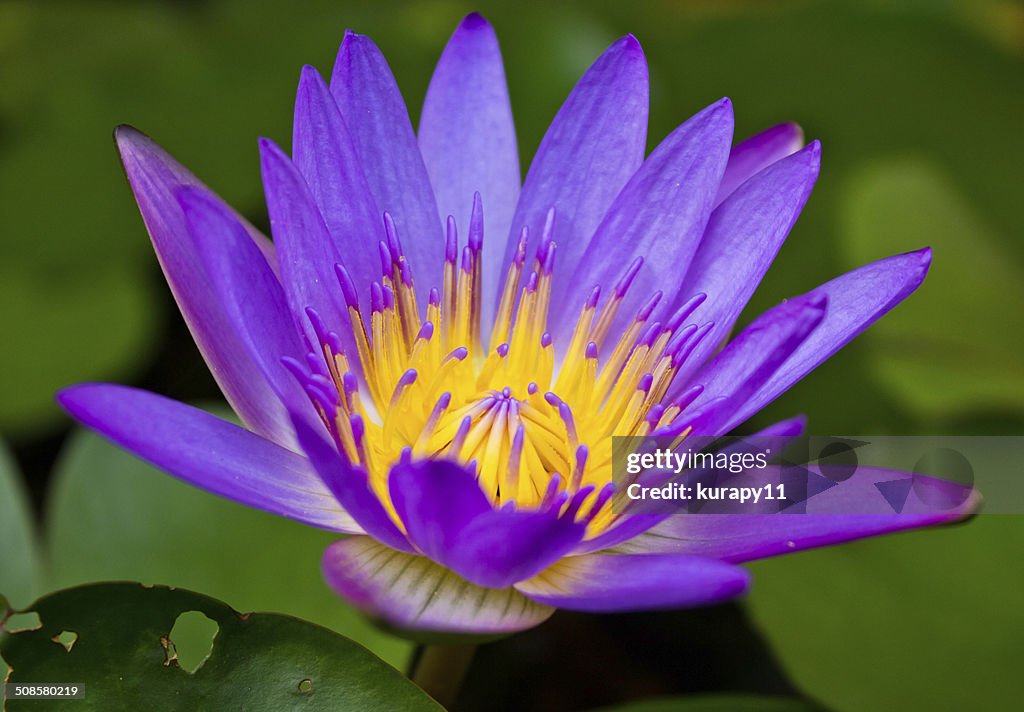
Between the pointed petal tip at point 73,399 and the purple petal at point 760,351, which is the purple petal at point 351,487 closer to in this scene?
the pointed petal tip at point 73,399

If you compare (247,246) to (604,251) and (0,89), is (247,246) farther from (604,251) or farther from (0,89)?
(0,89)

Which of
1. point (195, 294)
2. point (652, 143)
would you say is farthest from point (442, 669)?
point (652, 143)

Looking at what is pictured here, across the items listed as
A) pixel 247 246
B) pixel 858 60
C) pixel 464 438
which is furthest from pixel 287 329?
pixel 858 60

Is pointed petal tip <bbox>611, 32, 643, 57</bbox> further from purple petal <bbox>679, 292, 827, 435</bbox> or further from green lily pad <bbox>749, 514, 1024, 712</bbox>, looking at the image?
green lily pad <bbox>749, 514, 1024, 712</bbox>

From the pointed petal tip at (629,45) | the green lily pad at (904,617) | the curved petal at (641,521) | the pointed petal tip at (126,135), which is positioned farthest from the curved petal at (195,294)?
the green lily pad at (904,617)

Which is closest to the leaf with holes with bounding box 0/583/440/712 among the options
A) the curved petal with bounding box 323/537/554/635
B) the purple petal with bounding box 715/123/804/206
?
the curved petal with bounding box 323/537/554/635

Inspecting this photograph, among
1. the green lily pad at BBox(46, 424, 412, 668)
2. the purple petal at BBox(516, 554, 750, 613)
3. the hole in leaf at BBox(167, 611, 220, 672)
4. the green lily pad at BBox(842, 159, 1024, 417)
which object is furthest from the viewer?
the green lily pad at BBox(842, 159, 1024, 417)

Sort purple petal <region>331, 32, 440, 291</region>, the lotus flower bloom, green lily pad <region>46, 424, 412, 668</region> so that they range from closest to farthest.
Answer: the lotus flower bloom, purple petal <region>331, 32, 440, 291</region>, green lily pad <region>46, 424, 412, 668</region>
